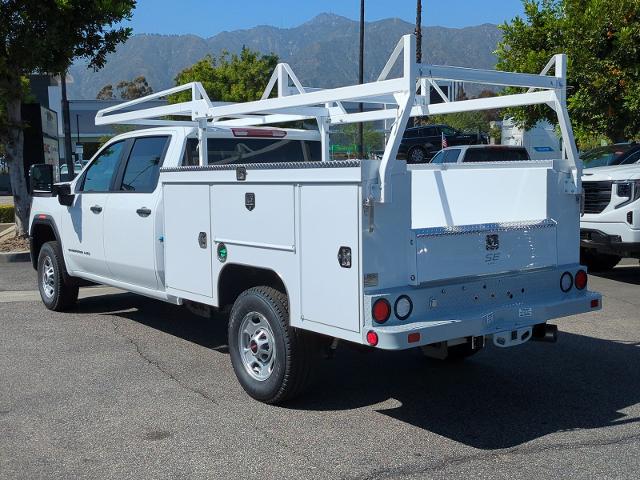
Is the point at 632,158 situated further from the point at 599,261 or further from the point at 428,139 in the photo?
the point at 428,139

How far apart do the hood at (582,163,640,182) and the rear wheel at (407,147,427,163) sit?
19.0 m

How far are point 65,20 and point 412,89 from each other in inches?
427

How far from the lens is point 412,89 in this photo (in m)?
4.81

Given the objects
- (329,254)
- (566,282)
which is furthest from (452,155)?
(329,254)

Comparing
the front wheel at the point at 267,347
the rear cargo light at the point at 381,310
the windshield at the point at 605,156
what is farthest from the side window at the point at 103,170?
the windshield at the point at 605,156

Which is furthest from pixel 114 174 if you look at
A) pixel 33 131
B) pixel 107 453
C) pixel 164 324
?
pixel 33 131

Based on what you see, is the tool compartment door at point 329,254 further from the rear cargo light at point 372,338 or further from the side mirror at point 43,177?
the side mirror at point 43,177

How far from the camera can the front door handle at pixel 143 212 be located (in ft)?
23.0

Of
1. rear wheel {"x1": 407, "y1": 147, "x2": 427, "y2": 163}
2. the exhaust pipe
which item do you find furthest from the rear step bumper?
rear wheel {"x1": 407, "y1": 147, "x2": 427, "y2": 163}

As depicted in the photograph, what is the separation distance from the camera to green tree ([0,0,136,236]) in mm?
13570

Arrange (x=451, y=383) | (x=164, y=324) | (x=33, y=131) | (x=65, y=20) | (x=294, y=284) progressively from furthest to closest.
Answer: (x=33, y=131)
(x=65, y=20)
(x=164, y=324)
(x=451, y=383)
(x=294, y=284)

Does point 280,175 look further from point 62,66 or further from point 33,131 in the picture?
point 33,131

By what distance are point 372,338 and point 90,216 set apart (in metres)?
4.44

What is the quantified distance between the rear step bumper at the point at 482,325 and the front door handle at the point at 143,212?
3.08m
